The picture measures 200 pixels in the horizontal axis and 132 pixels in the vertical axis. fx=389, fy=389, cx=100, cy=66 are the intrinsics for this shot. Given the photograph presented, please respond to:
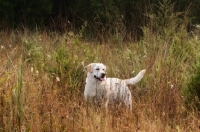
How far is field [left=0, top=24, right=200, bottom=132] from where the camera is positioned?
11.1ft

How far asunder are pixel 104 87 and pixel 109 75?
988 millimetres

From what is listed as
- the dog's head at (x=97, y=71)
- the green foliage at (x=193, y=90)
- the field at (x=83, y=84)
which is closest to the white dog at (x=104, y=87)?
the dog's head at (x=97, y=71)

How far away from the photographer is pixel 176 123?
385 centimetres

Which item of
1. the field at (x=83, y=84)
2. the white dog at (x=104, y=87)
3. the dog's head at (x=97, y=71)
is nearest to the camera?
the field at (x=83, y=84)

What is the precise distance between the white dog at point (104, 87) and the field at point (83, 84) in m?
0.15

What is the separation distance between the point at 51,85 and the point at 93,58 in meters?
1.72

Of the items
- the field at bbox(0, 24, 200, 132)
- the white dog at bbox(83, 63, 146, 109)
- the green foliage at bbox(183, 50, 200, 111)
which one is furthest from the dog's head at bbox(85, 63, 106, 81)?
the green foliage at bbox(183, 50, 200, 111)

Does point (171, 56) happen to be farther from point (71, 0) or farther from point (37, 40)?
point (71, 0)

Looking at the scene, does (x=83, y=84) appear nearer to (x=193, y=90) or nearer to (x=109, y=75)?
(x=109, y=75)

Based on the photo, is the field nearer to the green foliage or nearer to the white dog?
the green foliage

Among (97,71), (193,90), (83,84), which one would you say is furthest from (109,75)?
(193,90)

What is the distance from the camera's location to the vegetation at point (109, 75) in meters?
3.39

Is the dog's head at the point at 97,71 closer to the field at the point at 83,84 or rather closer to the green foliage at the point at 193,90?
the field at the point at 83,84

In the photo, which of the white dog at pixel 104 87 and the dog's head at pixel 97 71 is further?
the dog's head at pixel 97 71
